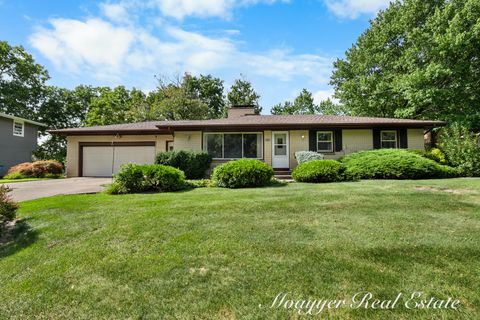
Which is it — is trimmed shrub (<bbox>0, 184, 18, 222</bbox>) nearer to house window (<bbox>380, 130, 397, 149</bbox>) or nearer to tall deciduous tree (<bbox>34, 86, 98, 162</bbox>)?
house window (<bbox>380, 130, 397, 149</bbox>)

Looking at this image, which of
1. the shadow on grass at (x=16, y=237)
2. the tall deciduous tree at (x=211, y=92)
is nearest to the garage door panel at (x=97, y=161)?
the shadow on grass at (x=16, y=237)

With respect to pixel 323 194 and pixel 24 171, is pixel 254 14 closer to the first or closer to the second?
pixel 323 194

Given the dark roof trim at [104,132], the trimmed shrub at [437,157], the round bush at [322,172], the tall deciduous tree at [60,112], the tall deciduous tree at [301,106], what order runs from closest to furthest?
the round bush at [322,172]
the trimmed shrub at [437,157]
the dark roof trim at [104,132]
the tall deciduous tree at [60,112]
the tall deciduous tree at [301,106]

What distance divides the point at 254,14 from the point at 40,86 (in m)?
28.6

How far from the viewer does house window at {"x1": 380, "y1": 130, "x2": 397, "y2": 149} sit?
13344 mm

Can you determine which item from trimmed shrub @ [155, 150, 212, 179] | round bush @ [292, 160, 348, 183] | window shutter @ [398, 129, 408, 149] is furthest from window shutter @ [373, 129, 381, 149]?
trimmed shrub @ [155, 150, 212, 179]

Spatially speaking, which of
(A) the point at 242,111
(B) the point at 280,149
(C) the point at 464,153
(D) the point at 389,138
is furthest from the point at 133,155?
(C) the point at 464,153

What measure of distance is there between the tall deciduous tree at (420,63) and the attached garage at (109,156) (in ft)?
50.2

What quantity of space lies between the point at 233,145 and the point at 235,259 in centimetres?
1077

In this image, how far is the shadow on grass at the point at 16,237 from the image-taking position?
4.03 metres

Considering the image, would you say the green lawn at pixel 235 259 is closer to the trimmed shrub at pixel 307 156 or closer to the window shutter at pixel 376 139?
the trimmed shrub at pixel 307 156

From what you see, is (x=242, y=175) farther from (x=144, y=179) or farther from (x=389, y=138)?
(x=389, y=138)

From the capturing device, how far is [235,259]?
3240mm

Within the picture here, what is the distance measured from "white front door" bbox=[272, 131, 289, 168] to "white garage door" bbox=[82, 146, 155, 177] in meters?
6.99
